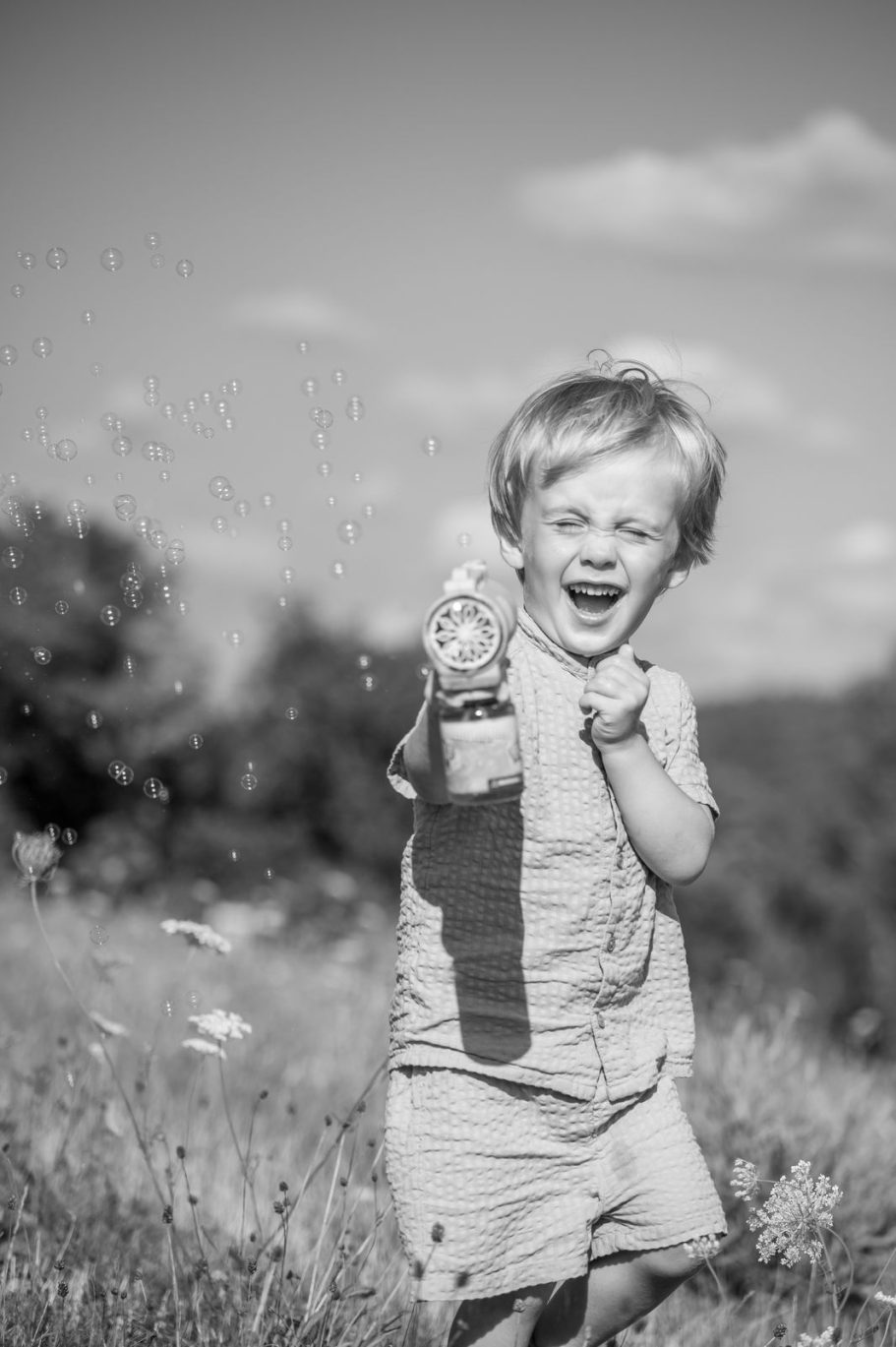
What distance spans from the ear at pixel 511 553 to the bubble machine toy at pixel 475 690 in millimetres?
609

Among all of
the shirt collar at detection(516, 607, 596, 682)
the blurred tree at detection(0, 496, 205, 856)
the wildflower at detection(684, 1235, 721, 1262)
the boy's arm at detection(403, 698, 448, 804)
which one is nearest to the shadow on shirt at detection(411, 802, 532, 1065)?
the boy's arm at detection(403, 698, 448, 804)

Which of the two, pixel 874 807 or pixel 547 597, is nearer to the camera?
pixel 547 597

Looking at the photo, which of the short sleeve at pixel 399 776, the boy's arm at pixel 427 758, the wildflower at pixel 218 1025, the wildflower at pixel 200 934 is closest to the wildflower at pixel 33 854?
the wildflower at pixel 200 934

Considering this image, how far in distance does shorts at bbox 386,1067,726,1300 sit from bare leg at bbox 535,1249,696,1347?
62 millimetres

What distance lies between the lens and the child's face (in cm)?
240

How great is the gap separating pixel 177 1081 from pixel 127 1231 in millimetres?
2014

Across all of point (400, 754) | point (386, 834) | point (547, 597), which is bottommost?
point (386, 834)

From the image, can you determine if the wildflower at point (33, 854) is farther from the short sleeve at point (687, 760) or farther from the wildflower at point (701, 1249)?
the wildflower at point (701, 1249)

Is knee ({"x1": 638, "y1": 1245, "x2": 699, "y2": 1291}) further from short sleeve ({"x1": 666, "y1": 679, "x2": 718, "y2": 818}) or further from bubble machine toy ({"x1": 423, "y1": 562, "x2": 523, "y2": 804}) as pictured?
bubble machine toy ({"x1": 423, "y1": 562, "x2": 523, "y2": 804})

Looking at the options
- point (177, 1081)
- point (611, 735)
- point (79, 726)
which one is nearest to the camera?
point (611, 735)

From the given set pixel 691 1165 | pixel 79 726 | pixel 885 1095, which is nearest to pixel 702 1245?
pixel 691 1165

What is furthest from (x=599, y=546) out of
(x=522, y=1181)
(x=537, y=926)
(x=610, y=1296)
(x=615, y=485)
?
(x=610, y=1296)

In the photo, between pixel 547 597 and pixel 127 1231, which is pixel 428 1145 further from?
pixel 127 1231

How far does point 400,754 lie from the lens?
2.40 meters
